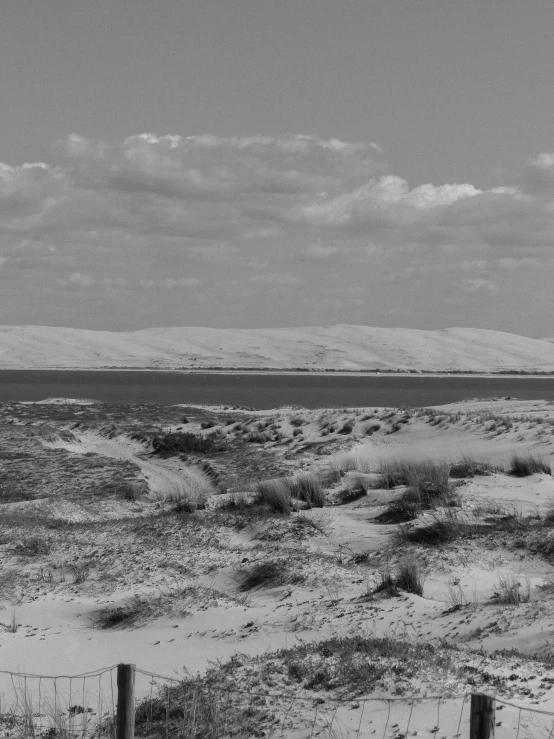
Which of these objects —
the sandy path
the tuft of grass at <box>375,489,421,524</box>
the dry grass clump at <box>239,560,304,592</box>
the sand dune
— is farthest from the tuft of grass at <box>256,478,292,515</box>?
the sand dune

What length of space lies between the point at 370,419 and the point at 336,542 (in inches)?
708

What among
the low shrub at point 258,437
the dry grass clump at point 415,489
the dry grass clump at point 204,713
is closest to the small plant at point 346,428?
the low shrub at point 258,437

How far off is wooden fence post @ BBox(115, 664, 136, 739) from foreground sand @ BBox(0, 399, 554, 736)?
1773 millimetres

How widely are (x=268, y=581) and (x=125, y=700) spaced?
5.23 meters

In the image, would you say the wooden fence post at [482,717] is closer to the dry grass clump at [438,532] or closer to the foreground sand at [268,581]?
the foreground sand at [268,581]

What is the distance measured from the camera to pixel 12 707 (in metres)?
6.39

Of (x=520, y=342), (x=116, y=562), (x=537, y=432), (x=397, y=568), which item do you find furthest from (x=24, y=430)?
(x=520, y=342)

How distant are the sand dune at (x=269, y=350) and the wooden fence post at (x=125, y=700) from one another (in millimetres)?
146407

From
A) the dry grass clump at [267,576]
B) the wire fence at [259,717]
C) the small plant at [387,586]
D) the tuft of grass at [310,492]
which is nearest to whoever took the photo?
the wire fence at [259,717]

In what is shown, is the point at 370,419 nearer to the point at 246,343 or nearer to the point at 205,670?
the point at 205,670

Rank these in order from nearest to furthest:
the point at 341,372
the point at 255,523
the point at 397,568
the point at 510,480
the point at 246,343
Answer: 1. the point at 397,568
2. the point at 255,523
3. the point at 510,480
4. the point at 341,372
5. the point at 246,343

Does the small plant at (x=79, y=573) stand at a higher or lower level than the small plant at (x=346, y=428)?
lower

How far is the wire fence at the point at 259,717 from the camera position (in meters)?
5.36

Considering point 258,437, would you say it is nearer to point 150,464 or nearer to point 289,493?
point 150,464
